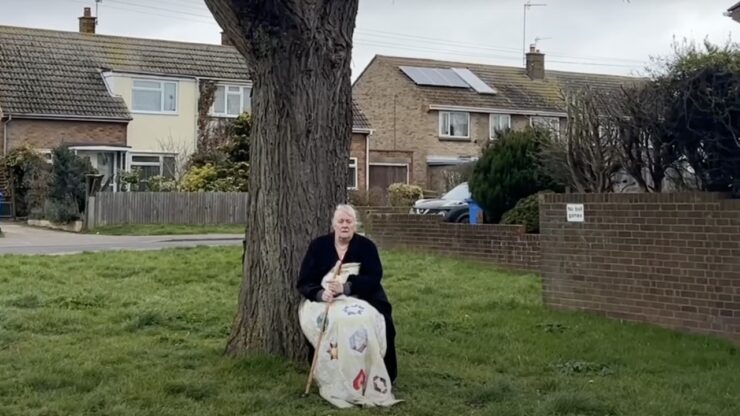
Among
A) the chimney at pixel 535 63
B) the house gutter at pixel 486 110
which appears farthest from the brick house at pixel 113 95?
the chimney at pixel 535 63

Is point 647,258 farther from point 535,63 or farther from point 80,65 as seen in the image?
point 535,63

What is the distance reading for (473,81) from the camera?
157 ft

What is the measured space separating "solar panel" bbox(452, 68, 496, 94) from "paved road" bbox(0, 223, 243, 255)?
22.6m

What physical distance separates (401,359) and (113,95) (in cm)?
2993

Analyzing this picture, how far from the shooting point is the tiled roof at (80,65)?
1367 inches

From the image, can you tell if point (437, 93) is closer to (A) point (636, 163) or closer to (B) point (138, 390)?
(A) point (636, 163)

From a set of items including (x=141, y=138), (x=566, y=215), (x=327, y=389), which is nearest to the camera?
(x=327, y=389)

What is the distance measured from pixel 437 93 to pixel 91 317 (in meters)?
36.3

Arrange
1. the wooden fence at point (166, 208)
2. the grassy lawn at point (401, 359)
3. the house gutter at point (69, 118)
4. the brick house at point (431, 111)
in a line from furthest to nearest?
the brick house at point (431, 111) < the house gutter at point (69, 118) < the wooden fence at point (166, 208) < the grassy lawn at point (401, 359)

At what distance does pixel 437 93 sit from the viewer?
45.8 metres

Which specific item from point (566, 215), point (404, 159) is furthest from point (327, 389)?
point (404, 159)

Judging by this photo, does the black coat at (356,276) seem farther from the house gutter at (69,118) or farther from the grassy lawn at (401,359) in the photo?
the house gutter at (69,118)

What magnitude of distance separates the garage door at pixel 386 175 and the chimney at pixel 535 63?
10.3m

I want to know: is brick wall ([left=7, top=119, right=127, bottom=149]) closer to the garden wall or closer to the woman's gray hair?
the garden wall
